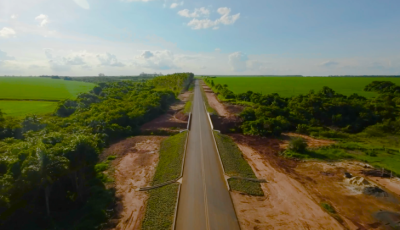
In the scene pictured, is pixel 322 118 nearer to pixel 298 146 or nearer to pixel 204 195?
pixel 298 146

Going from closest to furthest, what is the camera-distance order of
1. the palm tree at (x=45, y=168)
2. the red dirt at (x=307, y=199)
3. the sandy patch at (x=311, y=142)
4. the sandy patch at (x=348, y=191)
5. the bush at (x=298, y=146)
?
the palm tree at (x=45, y=168)
the red dirt at (x=307, y=199)
the sandy patch at (x=348, y=191)
the bush at (x=298, y=146)
the sandy patch at (x=311, y=142)

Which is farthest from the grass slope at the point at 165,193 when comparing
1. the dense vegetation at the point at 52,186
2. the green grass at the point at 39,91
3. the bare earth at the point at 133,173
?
the green grass at the point at 39,91

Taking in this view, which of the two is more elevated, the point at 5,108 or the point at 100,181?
the point at 5,108

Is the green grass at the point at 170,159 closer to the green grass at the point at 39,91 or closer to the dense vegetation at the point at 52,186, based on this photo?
the dense vegetation at the point at 52,186

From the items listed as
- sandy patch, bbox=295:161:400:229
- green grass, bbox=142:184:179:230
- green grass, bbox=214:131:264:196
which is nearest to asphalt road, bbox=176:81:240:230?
green grass, bbox=142:184:179:230

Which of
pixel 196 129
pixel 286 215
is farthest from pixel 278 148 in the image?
pixel 286 215

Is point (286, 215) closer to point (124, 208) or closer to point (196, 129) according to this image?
point (124, 208)

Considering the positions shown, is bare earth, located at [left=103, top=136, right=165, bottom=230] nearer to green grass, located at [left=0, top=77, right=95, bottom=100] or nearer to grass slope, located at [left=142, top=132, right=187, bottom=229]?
grass slope, located at [left=142, top=132, right=187, bottom=229]
